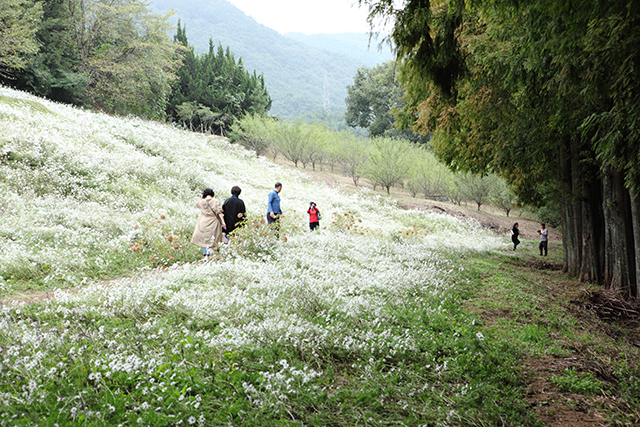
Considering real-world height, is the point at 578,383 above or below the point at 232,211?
below

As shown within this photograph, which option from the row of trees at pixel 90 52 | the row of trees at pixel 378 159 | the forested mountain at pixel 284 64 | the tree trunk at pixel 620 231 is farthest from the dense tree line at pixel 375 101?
the forested mountain at pixel 284 64

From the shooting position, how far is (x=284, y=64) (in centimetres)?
16725

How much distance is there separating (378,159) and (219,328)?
1085 inches

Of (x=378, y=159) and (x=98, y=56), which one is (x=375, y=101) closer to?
(x=378, y=159)

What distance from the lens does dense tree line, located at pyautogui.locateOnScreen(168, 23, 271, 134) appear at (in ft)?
137

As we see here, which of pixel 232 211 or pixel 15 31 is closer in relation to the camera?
pixel 232 211

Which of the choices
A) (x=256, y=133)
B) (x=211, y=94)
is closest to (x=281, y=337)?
(x=256, y=133)

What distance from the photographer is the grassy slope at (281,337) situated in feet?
9.18

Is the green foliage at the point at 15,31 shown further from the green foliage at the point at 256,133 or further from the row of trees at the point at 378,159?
the row of trees at the point at 378,159

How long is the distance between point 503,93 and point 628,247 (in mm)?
3995

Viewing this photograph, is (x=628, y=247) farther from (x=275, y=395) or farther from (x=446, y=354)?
(x=275, y=395)

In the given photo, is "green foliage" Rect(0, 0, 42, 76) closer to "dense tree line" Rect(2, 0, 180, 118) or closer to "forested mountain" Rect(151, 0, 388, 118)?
"dense tree line" Rect(2, 0, 180, 118)

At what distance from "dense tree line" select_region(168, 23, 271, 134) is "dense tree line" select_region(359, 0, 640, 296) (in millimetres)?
37045

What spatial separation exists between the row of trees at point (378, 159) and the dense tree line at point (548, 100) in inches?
658
